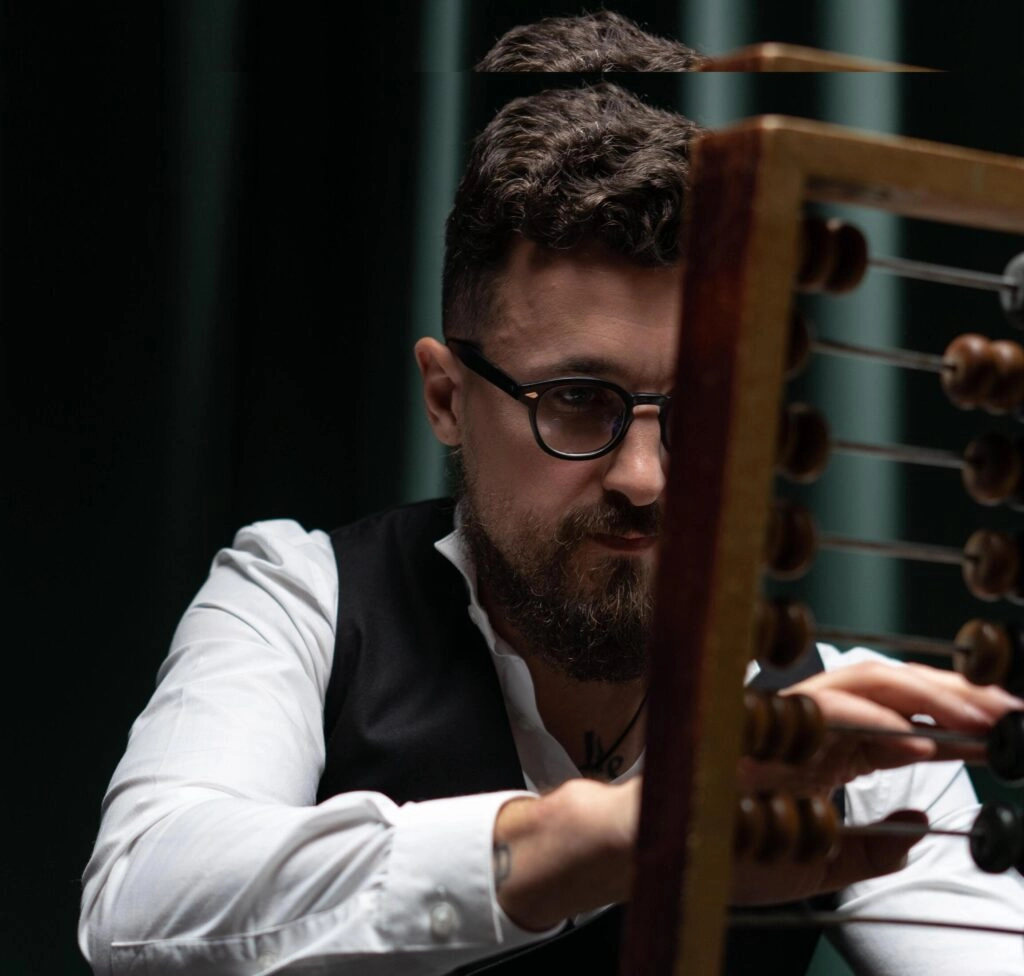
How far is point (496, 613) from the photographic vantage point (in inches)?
64.1

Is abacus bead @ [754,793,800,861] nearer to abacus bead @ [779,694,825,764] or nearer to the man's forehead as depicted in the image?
abacus bead @ [779,694,825,764]

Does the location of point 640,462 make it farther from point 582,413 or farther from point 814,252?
point 814,252

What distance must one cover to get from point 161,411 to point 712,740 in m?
1.51

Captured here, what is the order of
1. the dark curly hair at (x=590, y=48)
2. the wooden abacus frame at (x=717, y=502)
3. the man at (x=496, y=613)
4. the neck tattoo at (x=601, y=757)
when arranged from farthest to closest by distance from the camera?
the dark curly hair at (x=590, y=48), the neck tattoo at (x=601, y=757), the man at (x=496, y=613), the wooden abacus frame at (x=717, y=502)

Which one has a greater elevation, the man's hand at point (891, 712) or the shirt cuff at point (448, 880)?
the man's hand at point (891, 712)

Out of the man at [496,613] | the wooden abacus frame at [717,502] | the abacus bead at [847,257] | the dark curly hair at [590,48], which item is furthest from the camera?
the dark curly hair at [590,48]

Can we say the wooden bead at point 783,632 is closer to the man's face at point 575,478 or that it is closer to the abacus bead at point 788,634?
the abacus bead at point 788,634

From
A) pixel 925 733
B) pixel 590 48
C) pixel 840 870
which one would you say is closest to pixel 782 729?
pixel 925 733

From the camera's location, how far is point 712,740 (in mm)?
618

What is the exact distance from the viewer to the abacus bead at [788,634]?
688mm

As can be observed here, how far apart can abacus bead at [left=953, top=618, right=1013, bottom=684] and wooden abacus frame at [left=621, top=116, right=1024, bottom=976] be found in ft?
0.67

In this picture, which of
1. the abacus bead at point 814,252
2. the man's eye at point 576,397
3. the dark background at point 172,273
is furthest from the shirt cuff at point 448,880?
the dark background at point 172,273

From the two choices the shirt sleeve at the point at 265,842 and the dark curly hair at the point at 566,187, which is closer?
the shirt sleeve at the point at 265,842

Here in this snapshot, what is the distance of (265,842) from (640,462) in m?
0.63
